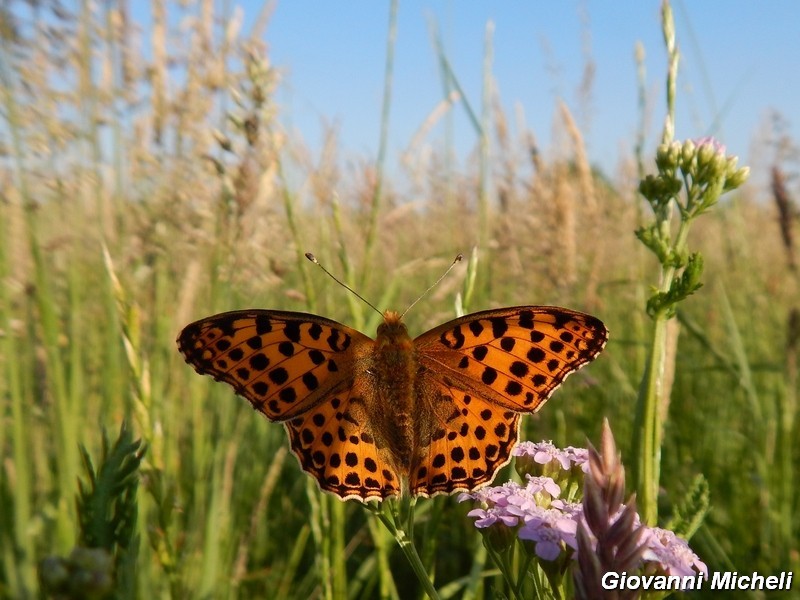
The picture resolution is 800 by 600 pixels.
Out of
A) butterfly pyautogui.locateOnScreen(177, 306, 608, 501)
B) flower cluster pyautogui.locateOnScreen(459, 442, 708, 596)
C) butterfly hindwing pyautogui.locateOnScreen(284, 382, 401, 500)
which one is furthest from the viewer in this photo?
butterfly pyautogui.locateOnScreen(177, 306, 608, 501)

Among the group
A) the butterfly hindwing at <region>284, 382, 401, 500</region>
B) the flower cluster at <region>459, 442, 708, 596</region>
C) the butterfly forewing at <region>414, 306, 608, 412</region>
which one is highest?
the butterfly forewing at <region>414, 306, 608, 412</region>

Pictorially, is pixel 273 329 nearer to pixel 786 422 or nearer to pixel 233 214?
pixel 233 214

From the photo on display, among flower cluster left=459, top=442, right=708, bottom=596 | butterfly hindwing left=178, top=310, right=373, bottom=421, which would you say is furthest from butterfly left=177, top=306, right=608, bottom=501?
flower cluster left=459, top=442, right=708, bottom=596

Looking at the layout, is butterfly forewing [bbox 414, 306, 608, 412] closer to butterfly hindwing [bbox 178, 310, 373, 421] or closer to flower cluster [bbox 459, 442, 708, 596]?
flower cluster [bbox 459, 442, 708, 596]

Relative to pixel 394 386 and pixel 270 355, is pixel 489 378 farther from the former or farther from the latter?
pixel 270 355

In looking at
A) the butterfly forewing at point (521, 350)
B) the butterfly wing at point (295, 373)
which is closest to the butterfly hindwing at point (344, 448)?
the butterfly wing at point (295, 373)
